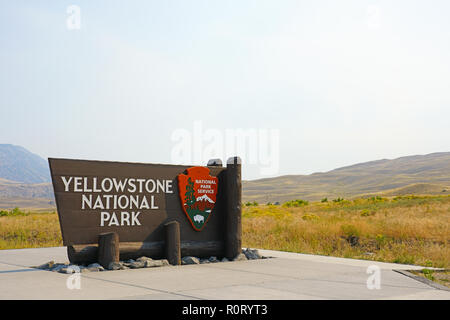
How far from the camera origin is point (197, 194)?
42.3 ft

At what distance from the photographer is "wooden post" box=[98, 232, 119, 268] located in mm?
10828

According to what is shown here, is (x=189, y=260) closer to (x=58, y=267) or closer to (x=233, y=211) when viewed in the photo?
(x=233, y=211)

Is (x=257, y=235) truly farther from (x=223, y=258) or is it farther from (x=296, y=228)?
(x=223, y=258)

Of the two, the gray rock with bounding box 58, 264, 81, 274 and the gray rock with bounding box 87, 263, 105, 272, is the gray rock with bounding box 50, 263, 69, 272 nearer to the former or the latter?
the gray rock with bounding box 58, 264, 81, 274

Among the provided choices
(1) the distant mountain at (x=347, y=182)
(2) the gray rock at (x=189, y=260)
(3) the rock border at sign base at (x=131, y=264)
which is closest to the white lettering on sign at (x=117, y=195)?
(3) the rock border at sign base at (x=131, y=264)

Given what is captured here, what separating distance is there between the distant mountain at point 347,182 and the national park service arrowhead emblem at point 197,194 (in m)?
115

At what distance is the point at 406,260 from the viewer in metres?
12.8

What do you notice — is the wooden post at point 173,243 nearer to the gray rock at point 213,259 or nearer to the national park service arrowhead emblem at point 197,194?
the national park service arrowhead emblem at point 197,194

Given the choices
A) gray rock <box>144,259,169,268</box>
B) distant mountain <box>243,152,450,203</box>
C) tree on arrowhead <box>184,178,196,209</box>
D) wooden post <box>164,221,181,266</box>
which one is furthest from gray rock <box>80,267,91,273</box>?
distant mountain <box>243,152,450,203</box>

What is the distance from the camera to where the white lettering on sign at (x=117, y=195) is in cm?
1110

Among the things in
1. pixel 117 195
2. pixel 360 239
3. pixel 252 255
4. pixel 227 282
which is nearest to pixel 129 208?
pixel 117 195

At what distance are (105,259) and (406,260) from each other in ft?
22.8

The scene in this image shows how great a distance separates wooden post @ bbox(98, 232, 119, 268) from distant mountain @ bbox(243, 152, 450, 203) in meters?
117
